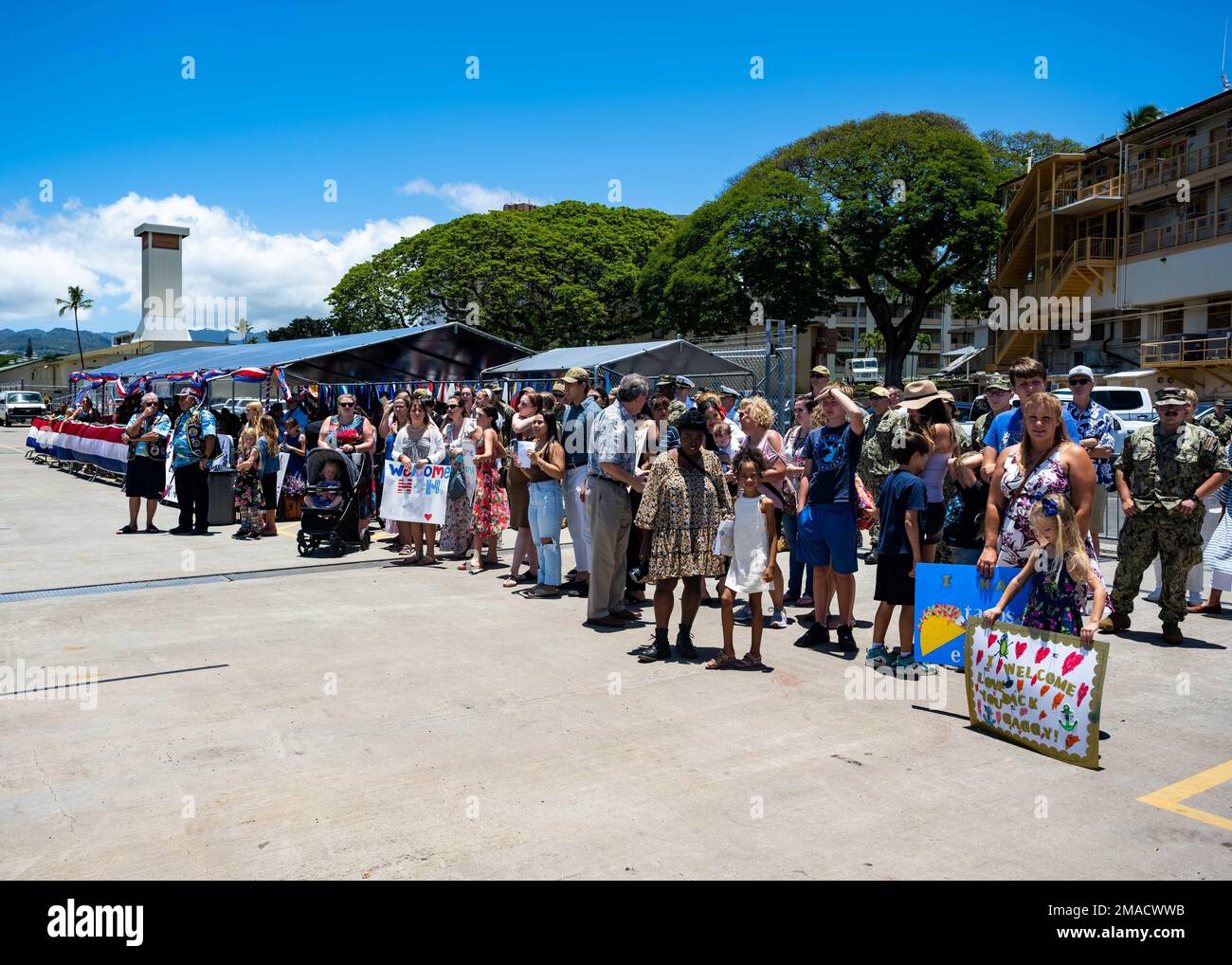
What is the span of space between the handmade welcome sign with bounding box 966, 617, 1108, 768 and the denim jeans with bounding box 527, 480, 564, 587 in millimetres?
4409

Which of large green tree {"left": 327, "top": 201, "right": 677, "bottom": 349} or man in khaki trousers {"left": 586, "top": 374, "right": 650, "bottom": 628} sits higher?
large green tree {"left": 327, "top": 201, "right": 677, "bottom": 349}

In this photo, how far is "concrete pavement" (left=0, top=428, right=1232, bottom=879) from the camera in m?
3.90

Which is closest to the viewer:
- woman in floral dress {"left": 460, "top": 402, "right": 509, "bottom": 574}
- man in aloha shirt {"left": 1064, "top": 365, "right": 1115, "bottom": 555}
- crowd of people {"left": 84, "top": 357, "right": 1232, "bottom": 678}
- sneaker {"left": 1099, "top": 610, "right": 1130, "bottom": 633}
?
crowd of people {"left": 84, "top": 357, "right": 1232, "bottom": 678}

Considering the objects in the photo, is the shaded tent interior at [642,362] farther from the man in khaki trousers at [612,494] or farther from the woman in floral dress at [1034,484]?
the woman in floral dress at [1034,484]

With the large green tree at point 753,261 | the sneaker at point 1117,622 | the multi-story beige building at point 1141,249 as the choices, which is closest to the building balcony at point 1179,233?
the multi-story beige building at point 1141,249

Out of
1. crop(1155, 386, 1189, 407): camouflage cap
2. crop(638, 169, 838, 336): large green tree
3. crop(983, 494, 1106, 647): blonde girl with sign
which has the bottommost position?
crop(983, 494, 1106, 647): blonde girl with sign

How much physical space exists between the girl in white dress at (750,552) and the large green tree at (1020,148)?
1759 inches

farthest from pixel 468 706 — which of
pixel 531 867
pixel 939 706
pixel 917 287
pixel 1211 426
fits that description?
pixel 917 287

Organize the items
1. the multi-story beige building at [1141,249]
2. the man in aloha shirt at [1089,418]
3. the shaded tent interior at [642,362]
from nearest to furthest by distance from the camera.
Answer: the man in aloha shirt at [1089,418], the shaded tent interior at [642,362], the multi-story beige building at [1141,249]

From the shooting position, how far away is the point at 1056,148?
5153 centimetres

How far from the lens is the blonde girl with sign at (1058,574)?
5.16 m

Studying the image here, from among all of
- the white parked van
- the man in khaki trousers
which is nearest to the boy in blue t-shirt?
the man in khaki trousers

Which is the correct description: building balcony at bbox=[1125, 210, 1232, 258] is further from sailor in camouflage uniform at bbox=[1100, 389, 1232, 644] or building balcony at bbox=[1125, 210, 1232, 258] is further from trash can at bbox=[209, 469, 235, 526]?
trash can at bbox=[209, 469, 235, 526]

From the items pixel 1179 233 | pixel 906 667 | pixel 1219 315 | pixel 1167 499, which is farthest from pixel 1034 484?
pixel 1179 233
